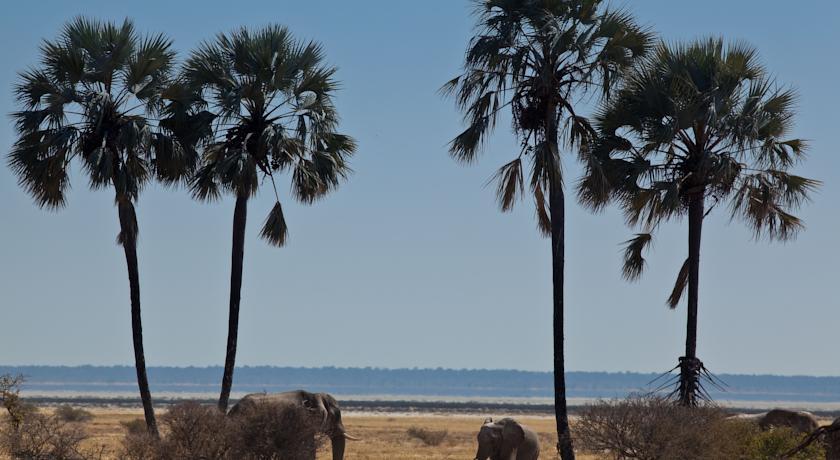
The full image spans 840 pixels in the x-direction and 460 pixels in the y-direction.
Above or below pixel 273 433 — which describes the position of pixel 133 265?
above

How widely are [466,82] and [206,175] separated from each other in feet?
22.5

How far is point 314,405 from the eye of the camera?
28.2m

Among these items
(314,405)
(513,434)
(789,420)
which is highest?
(789,420)

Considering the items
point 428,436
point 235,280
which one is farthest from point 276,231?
point 428,436

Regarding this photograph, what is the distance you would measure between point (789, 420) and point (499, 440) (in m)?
6.39

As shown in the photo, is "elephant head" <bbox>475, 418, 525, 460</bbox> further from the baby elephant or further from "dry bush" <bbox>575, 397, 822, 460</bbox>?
"dry bush" <bbox>575, 397, 822, 460</bbox>

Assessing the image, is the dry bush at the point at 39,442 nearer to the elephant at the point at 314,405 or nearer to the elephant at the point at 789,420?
the elephant at the point at 314,405

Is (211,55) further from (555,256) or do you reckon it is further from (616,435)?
(616,435)

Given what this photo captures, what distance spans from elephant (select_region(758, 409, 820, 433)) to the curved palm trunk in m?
1.88

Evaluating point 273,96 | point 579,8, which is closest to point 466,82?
point 579,8

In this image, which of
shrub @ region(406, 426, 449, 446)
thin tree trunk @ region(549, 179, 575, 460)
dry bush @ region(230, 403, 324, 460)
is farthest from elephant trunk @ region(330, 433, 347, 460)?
shrub @ region(406, 426, 449, 446)

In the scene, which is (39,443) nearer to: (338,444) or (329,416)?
(329,416)

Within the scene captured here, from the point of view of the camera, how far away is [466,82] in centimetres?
2958

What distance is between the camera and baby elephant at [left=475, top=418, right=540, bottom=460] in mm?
29016
